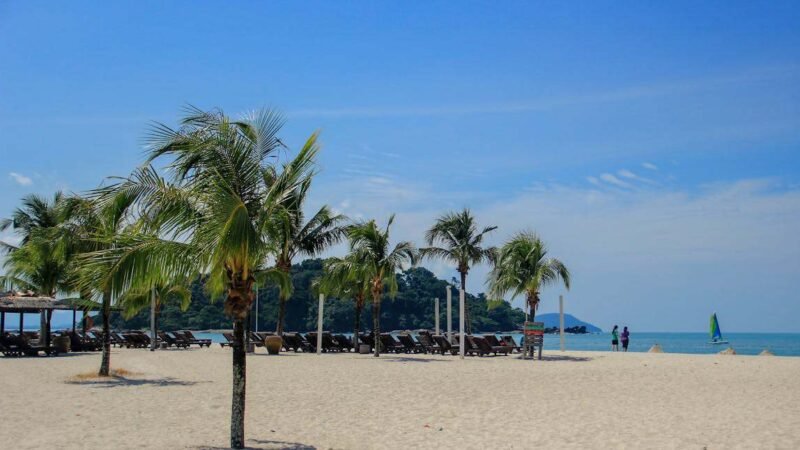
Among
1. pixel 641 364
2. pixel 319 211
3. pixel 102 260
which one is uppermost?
pixel 319 211

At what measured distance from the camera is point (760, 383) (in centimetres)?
1588

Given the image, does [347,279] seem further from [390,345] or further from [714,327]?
[714,327]

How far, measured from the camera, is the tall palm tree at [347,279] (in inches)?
1026

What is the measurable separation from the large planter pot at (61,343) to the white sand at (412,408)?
6773 millimetres

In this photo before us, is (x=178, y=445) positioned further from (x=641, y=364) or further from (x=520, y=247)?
(x=520, y=247)

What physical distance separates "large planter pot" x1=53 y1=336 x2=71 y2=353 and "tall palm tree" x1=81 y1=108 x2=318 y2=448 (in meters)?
20.1

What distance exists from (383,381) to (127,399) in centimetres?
542

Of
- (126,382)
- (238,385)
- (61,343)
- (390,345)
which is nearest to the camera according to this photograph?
(238,385)

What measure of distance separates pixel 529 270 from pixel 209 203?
61.9ft

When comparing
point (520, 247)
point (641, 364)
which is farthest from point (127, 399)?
point (520, 247)

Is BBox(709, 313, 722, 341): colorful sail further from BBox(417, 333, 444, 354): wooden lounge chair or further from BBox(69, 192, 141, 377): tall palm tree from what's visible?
BBox(69, 192, 141, 377): tall palm tree

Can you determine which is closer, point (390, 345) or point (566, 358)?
point (566, 358)

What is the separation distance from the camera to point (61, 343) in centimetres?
2642

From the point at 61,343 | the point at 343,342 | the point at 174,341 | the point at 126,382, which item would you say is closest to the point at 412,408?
the point at 126,382
